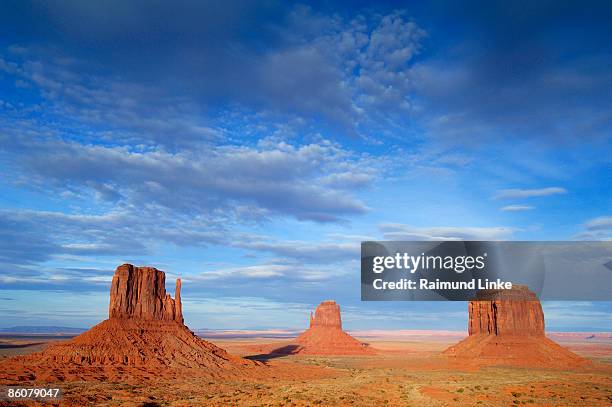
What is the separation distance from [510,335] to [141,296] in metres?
78.2

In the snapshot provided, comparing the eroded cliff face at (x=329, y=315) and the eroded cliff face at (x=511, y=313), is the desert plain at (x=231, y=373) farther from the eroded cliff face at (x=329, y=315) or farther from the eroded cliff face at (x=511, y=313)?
the eroded cliff face at (x=329, y=315)

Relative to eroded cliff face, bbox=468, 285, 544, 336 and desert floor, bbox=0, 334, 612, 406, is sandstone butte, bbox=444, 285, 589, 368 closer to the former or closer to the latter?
eroded cliff face, bbox=468, 285, 544, 336

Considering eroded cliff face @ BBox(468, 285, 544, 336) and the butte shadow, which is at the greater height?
eroded cliff face @ BBox(468, 285, 544, 336)

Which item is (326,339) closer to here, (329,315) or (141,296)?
(329,315)

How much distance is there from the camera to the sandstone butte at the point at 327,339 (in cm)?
14250

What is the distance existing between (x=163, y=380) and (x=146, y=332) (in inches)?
632

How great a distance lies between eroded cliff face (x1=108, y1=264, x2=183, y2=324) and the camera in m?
73.1

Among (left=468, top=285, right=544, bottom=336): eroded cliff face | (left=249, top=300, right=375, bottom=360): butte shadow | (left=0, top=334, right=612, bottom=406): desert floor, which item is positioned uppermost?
(left=468, top=285, right=544, bottom=336): eroded cliff face

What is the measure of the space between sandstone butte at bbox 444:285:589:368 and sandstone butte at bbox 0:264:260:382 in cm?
5302

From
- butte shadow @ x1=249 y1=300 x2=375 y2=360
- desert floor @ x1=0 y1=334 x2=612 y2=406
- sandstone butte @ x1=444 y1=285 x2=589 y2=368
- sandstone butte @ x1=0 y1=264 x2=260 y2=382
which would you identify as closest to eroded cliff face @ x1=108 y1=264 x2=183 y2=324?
sandstone butte @ x1=0 y1=264 x2=260 y2=382

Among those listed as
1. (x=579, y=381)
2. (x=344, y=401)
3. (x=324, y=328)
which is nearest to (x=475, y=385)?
(x=579, y=381)

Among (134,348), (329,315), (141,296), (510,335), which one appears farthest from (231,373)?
(329,315)

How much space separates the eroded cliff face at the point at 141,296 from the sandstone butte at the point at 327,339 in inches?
2762

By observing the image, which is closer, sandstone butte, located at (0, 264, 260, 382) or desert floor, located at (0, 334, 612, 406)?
desert floor, located at (0, 334, 612, 406)
